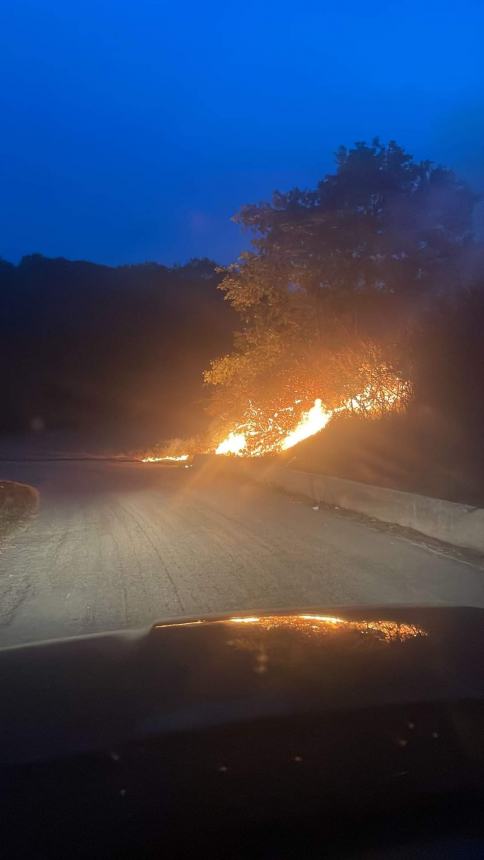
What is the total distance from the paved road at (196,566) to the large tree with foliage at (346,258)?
476 inches

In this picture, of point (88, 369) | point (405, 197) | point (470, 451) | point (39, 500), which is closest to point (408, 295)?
point (405, 197)

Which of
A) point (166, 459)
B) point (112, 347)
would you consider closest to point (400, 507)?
point (166, 459)

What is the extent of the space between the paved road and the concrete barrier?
1.65ft

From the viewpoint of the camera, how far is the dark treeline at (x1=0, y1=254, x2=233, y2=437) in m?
66.7

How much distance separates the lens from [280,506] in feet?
59.2

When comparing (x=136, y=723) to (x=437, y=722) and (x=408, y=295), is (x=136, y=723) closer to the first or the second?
(x=437, y=722)

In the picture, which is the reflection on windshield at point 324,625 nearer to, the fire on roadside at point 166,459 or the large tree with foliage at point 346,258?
the large tree with foliage at point 346,258

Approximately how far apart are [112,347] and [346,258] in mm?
44847

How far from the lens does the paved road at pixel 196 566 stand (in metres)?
8.84

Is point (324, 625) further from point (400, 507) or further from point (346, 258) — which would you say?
point (346, 258)

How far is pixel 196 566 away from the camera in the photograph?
36.9 ft

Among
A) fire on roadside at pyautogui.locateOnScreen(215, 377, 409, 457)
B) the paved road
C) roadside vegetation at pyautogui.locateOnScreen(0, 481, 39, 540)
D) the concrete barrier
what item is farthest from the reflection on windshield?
fire on roadside at pyautogui.locateOnScreen(215, 377, 409, 457)

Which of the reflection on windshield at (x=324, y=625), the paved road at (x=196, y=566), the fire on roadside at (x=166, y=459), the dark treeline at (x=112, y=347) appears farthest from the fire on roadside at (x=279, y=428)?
the dark treeline at (x=112, y=347)

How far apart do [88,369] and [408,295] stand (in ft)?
148
